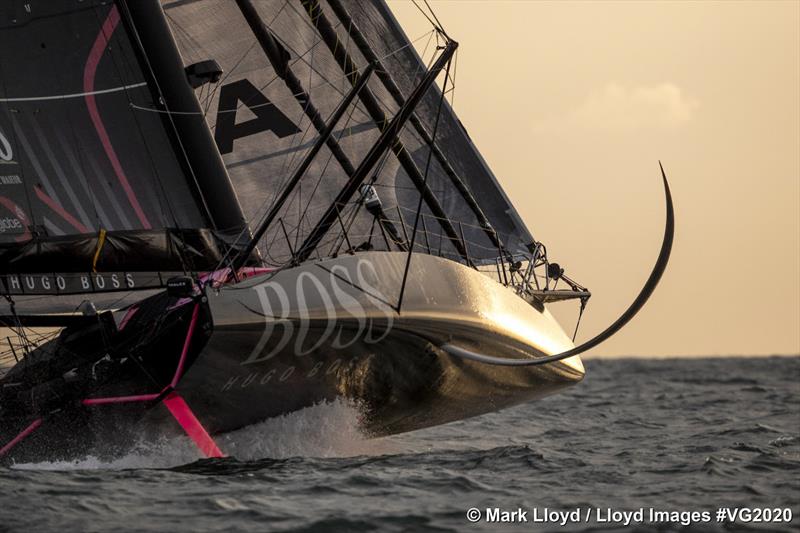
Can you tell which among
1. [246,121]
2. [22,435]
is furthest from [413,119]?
[22,435]

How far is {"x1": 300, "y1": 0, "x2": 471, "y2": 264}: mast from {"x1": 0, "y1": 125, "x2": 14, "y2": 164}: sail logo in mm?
3252

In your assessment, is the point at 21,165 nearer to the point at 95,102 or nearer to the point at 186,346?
the point at 95,102

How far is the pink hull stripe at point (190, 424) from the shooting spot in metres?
9.48

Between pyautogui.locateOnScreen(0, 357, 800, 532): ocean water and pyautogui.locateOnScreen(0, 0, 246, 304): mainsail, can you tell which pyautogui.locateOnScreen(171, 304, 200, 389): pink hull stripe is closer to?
pyautogui.locateOnScreen(0, 357, 800, 532): ocean water

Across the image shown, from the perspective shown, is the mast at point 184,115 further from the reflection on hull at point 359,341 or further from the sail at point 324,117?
the reflection on hull at point 359,341

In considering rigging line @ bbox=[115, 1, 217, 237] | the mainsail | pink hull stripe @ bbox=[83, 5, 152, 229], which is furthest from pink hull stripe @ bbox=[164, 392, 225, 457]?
pink hull stripe @ bbox=[83, 5, 152, 229]

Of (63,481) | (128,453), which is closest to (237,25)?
(128,453)

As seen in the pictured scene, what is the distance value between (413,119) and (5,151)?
13.1 ft

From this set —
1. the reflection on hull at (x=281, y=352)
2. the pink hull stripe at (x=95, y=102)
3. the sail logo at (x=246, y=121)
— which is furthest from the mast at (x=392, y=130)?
the sail logo at (x=246, y=121)

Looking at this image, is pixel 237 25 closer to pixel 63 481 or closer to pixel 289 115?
pixel 289 115

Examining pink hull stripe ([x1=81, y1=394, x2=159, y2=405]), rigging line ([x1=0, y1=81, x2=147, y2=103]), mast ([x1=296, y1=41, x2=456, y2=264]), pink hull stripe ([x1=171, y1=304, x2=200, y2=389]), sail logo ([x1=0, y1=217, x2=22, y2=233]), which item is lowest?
pink hull stripe ([x1=81, y1=394, x2=159, y2=405])

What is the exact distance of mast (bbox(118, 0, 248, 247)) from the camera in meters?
11.0

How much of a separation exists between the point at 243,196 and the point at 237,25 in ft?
5.69

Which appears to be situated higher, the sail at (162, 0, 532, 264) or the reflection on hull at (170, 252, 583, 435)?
the sail at (162, 0, 532, 264)
